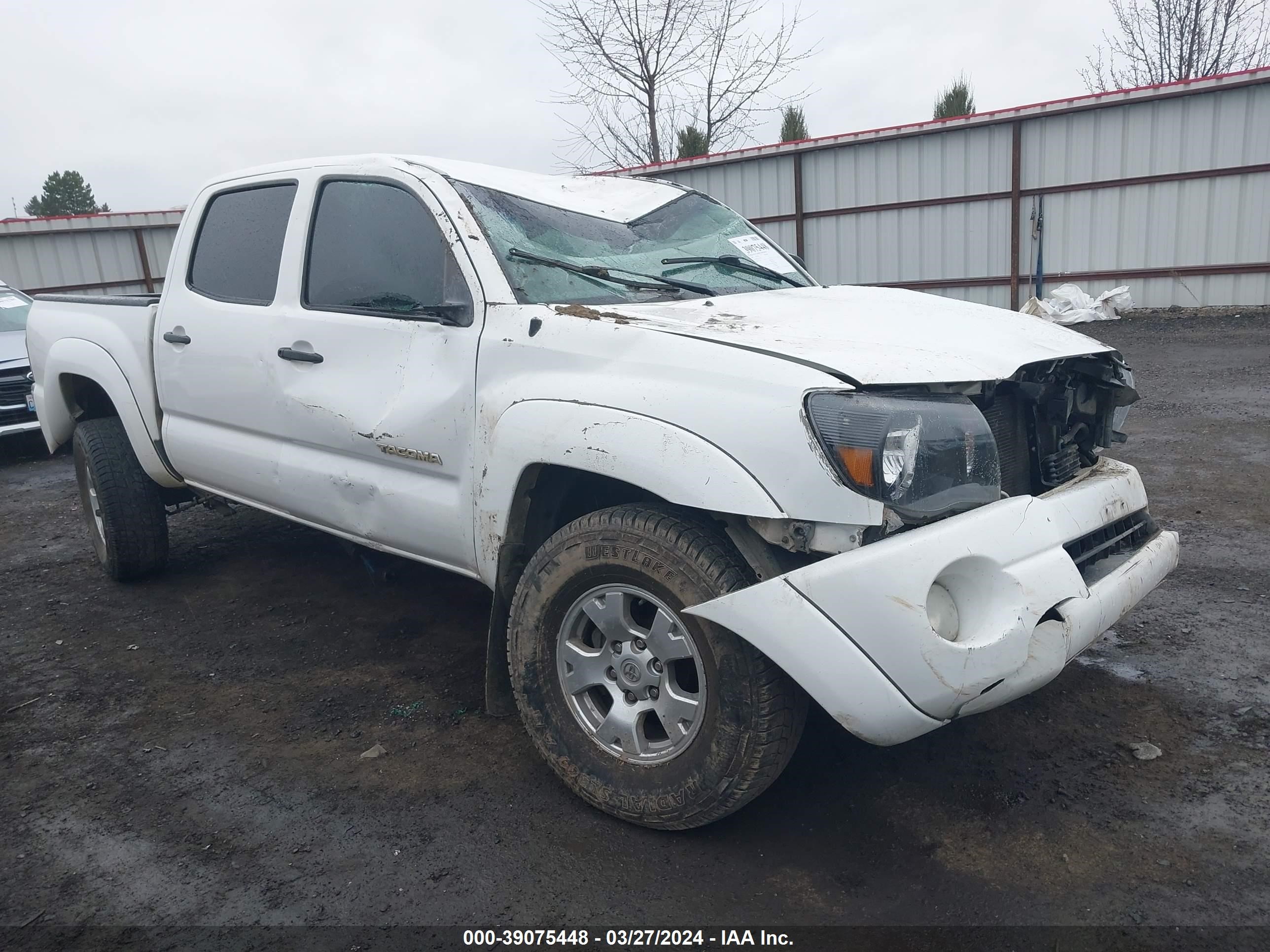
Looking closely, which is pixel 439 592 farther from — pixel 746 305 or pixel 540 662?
pixel 746 305

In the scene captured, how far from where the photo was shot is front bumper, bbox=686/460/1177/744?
2.08 metres

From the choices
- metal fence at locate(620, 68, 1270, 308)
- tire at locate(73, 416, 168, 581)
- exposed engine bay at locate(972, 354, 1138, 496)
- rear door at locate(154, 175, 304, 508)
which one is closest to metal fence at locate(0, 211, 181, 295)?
metal fence at locate(620, 68, 1270, 308)

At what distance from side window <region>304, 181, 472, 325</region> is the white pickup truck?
0.04 ft

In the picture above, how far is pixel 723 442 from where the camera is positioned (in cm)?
226

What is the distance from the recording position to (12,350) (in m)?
8.98

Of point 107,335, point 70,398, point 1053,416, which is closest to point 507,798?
point 1053,416

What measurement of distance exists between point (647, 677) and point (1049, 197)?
1436cm

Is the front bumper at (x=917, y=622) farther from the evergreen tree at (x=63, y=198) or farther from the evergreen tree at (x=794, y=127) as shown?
the evergreen tree at (x=63, y=198)

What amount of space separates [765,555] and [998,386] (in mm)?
915

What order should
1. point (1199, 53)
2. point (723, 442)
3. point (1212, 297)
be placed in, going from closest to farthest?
1. point (723, 442)
2. point (1212, 297)
3. point (1199, 53)

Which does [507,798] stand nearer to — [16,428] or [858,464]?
[858,464]

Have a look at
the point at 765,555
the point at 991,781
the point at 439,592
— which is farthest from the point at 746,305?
the point at 439,592

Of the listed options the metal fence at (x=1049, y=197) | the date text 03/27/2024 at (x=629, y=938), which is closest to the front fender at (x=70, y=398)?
the date text 03/27/2024 at (x=629, y=938)

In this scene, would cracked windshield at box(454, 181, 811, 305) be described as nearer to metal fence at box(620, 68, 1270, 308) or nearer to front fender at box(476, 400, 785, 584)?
front fender at box(476, 400, 785, 584)
